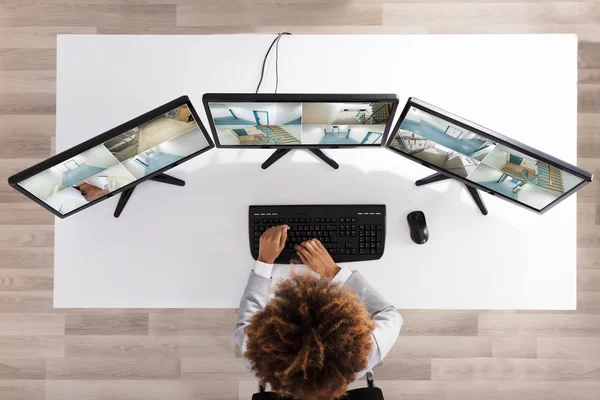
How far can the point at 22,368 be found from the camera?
6.85 feet

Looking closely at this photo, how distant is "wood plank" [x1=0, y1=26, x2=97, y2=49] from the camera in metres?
2.10

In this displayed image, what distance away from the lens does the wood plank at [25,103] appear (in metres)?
2.09

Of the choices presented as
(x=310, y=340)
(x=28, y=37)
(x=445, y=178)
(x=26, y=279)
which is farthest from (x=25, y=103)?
(x=445, y=178)

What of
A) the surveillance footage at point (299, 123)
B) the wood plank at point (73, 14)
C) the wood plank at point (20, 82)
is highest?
the wood plank at point (73, 14)

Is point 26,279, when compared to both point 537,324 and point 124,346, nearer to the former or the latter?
point 124,346

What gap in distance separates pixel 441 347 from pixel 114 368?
1.63 m

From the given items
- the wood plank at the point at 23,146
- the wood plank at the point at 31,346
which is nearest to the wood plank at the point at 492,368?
the wood plank at the point at 31,346

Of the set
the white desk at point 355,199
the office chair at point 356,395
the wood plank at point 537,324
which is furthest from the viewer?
the wood plank at point 537,324

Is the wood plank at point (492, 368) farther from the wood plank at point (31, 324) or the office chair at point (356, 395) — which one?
the wood plank at point (31, 324)

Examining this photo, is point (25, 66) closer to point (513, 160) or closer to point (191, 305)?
point (191, 305)

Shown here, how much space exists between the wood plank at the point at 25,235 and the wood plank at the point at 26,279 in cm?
13

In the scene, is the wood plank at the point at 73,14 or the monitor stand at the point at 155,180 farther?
the wood plank at the point at 73,14

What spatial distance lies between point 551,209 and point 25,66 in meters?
2.47

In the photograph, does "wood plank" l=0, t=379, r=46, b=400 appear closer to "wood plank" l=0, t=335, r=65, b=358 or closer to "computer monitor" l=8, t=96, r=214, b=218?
"wood plank" l=0, t=335, r=65, b=358
